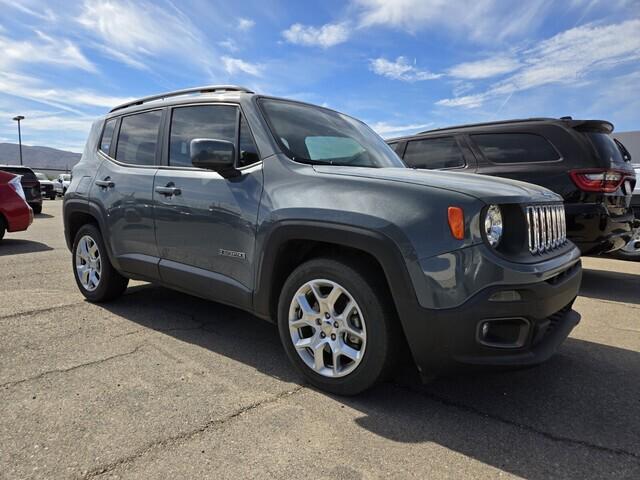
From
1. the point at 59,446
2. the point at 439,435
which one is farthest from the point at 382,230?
the point at 59,446

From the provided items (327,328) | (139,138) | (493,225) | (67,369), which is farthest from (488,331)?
(139,138)

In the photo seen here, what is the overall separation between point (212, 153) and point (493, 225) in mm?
1763

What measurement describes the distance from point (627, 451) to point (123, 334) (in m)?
3.44

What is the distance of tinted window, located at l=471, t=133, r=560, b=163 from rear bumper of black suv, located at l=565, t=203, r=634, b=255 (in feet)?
2.27

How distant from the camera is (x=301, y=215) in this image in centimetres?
280

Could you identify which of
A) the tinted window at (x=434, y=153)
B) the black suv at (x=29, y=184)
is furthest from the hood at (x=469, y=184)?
the black suv at (x=29, y=184)

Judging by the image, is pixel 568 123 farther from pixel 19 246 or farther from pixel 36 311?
pixel 19 246

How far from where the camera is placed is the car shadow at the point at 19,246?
8.00 metres

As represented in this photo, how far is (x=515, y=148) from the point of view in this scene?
579 cm

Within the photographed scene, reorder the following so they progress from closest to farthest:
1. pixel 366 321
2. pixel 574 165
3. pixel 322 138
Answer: pixel 366 321, pixel 322 138, pixel 574 165

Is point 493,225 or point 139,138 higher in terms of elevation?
point 139,138

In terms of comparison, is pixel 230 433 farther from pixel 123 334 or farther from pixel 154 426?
pixel 123 334

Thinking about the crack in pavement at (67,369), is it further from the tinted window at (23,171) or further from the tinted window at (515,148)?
the tinted window at (23,171)

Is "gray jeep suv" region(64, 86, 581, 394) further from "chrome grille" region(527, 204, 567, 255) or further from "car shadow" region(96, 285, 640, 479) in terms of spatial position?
"car shadow" region(96, 285, 640, 479)
